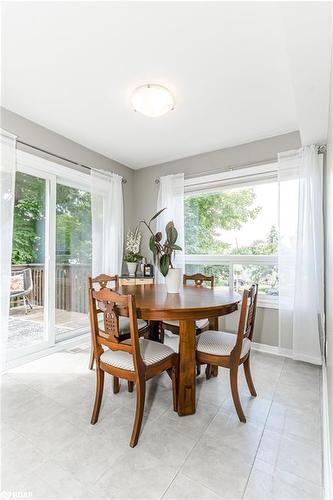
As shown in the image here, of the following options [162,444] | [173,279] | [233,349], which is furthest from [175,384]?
[173,279]

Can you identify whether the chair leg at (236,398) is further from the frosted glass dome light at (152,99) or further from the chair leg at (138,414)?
the frosted glass dome light at (152,99)

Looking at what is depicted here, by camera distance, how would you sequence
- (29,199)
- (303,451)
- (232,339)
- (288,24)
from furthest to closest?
(29,199) → (232,339) → (303,451) → (288,24)

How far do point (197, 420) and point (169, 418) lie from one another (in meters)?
0.19

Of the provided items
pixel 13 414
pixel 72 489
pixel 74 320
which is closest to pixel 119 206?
pixel 74 320

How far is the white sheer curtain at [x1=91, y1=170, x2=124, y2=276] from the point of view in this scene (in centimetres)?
330

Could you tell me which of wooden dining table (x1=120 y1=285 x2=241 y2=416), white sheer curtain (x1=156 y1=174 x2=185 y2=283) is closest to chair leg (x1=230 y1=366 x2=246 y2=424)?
wooden dining table (x1=120 y1=285 x2=241 y2=416)

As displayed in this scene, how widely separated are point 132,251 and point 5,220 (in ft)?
Answer: 5.76

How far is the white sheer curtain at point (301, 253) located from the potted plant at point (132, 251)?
6.43 ft

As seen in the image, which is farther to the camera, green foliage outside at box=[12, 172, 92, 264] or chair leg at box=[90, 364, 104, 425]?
green foliage outside at box=[12, 172, 92, 264]

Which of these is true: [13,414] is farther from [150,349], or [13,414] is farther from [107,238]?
[107,238]

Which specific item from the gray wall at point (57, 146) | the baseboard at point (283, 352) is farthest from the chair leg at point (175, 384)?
the gray wall at point (57, 146)

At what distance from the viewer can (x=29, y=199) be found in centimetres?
270

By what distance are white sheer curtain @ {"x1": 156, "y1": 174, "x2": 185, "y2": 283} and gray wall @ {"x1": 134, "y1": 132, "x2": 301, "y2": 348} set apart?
196mm

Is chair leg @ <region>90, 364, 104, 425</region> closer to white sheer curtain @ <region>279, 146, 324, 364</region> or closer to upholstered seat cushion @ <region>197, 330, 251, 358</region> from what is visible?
upholstered seat cushion @ <region>197, 330, 251, 358</region>
